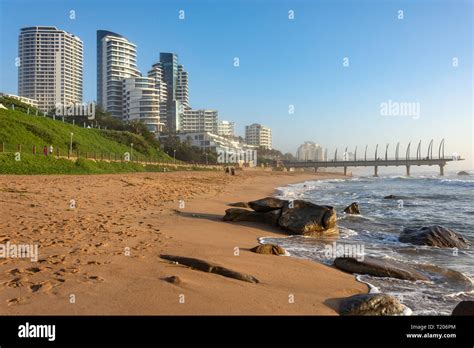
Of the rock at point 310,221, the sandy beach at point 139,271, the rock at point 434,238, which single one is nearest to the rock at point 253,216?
the rock at point 310,221

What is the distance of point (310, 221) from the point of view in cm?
1180

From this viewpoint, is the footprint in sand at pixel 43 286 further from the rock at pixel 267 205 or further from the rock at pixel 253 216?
the rock at pixel 267 205

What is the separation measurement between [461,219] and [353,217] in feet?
18.0

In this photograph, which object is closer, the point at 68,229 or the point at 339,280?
the point at 339,280

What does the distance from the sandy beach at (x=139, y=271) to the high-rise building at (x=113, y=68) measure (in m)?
166

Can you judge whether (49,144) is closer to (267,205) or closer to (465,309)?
(267,205)

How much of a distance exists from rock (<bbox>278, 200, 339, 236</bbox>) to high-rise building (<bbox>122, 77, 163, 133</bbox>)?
147 m

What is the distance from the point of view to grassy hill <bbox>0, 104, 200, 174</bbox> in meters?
27.7

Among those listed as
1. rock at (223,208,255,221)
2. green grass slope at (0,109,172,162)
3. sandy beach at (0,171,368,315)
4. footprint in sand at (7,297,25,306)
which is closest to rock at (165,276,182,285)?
sandy beach at (0,171,368,315)

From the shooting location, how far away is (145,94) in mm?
157250

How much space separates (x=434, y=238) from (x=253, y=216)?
6.16 meters

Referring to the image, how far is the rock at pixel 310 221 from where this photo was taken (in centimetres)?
1170
